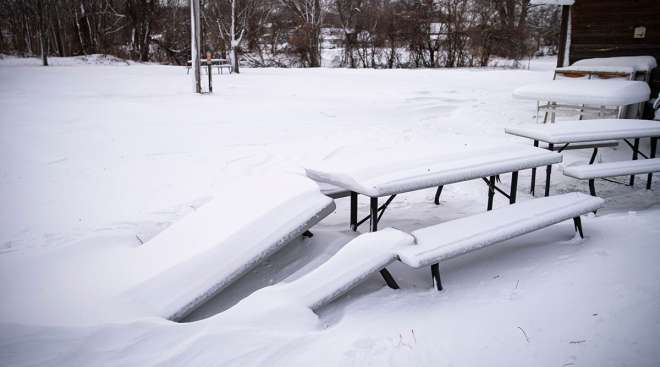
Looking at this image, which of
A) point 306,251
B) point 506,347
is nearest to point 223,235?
point 306,251

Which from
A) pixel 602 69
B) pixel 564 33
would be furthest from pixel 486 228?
pixel 564 33

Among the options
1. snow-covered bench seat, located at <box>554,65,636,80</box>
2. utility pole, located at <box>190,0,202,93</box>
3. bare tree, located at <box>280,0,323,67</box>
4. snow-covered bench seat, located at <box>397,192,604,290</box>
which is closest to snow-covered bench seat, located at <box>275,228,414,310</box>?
snow-covered bench seat, located at <box>397,192,604,290</box>

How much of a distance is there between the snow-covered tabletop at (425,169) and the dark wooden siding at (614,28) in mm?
6963

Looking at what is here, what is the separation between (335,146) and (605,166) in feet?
12.4

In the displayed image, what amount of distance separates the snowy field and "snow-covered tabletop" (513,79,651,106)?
2.61 ft

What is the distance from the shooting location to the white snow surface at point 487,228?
319cm

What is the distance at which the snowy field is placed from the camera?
8.23 feet

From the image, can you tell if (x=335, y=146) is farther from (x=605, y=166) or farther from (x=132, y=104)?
(x=132, y=104)

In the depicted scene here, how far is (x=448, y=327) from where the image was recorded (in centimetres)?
277

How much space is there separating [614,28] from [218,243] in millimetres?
10111

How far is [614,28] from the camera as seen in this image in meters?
9.98

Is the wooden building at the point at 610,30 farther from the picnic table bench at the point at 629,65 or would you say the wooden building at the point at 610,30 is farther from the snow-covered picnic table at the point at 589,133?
the snow-covered picnic table at the point at 589,133

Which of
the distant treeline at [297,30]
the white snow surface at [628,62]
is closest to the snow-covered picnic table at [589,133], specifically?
the white snow surface at [628,62]

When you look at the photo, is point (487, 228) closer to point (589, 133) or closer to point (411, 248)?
point (411, 248)
